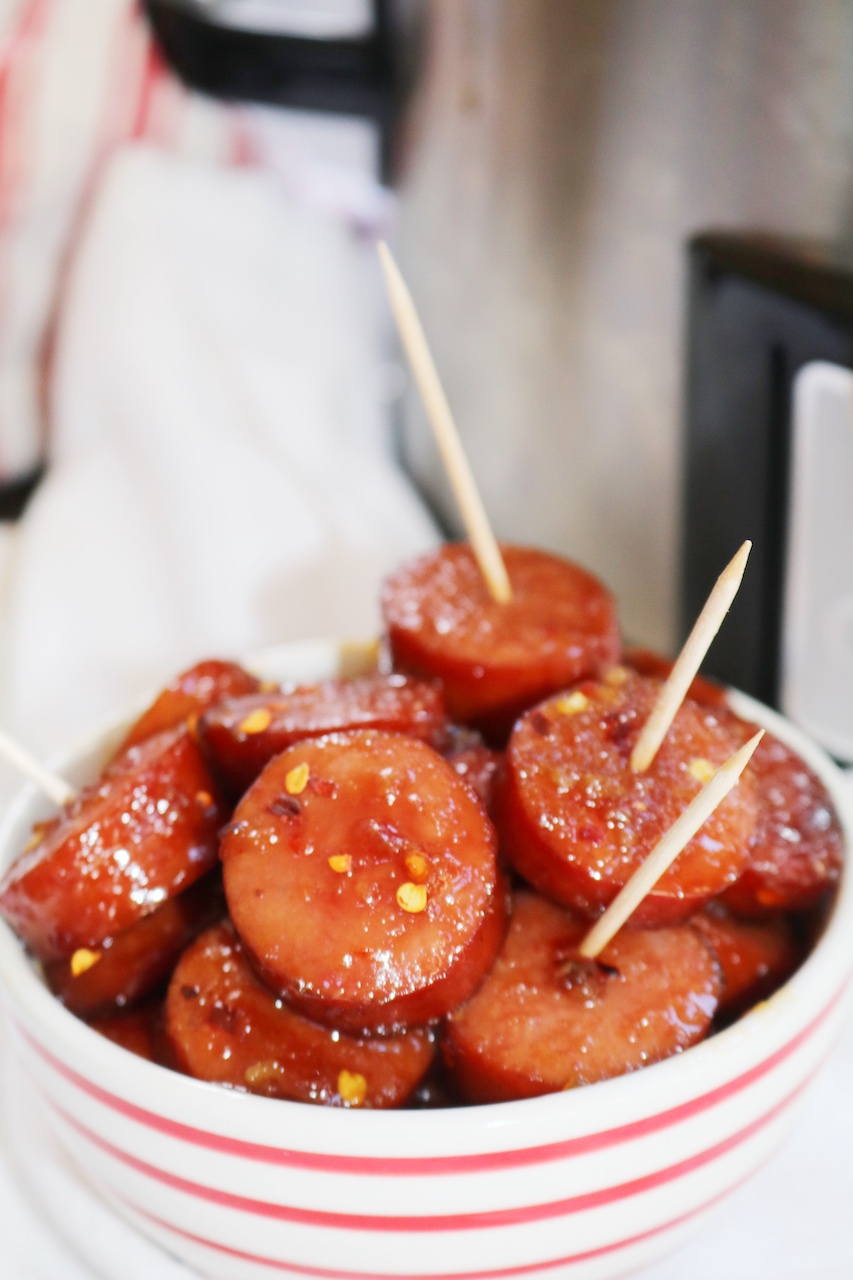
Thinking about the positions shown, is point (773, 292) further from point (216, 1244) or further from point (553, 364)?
point (216, 1244)

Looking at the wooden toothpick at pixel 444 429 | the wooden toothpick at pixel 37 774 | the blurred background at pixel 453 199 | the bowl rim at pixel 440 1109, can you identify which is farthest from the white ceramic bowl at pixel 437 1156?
the blurred background at pixel 453 199

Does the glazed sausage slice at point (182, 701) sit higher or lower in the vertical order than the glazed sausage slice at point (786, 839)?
lower

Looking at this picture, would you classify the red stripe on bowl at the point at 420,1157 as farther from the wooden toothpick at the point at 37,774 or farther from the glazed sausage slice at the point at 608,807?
the wooden toothpick at the point at 37,774

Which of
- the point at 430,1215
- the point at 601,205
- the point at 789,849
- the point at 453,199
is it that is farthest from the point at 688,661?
the point at 453,199

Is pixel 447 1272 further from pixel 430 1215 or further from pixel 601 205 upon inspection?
pixel 601 205

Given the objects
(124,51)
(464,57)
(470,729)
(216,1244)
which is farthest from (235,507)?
(216,1244)
